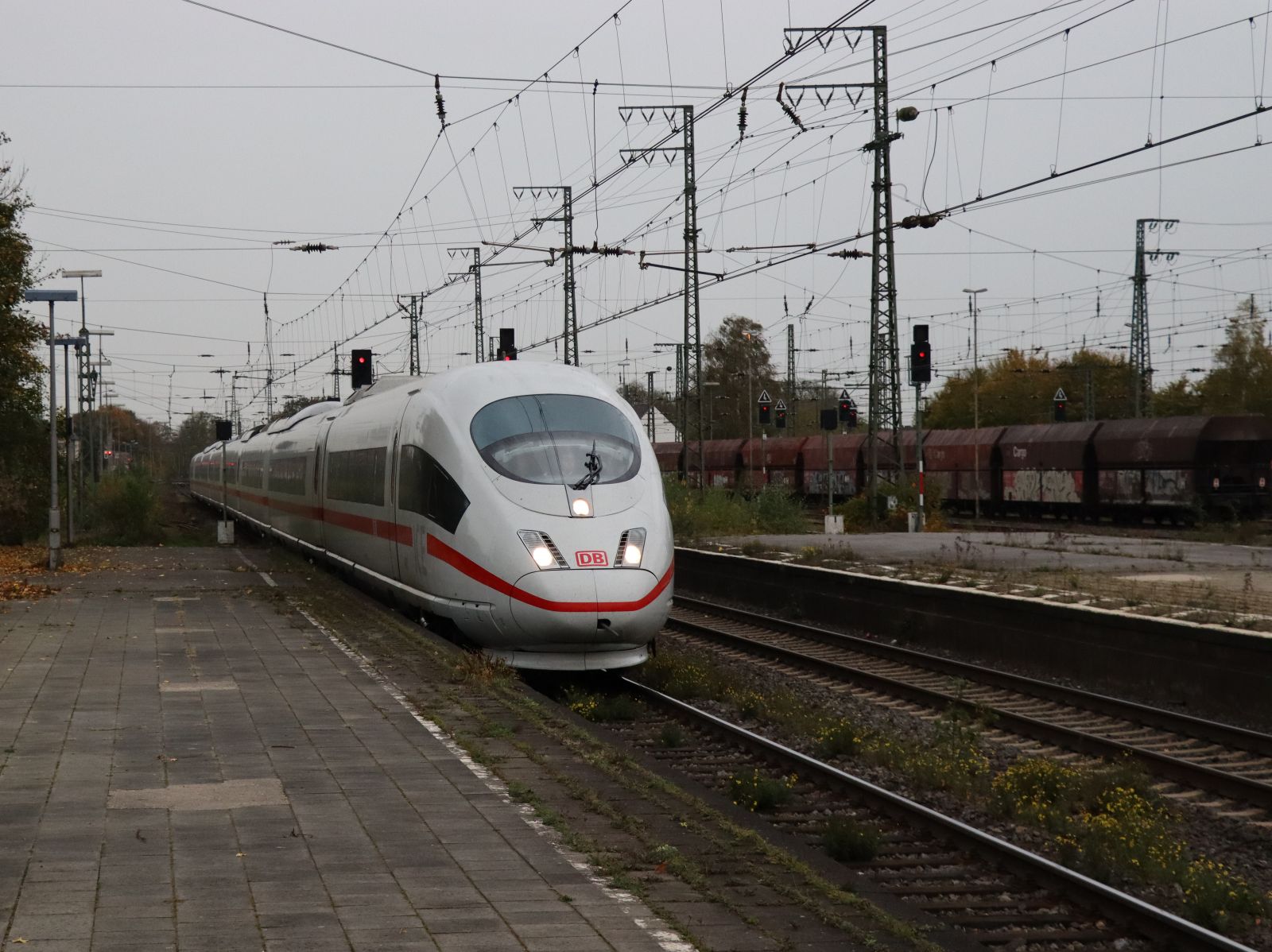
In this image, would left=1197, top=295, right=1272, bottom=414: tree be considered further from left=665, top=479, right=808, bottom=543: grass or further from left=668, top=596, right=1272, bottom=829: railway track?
left=668, top=596, right=1272, bottom=829: railway track

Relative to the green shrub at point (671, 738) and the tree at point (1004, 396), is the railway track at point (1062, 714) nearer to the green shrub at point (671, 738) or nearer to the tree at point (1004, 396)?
the green shrub at point (671, 738)

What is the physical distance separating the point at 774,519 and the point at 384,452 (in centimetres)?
1841

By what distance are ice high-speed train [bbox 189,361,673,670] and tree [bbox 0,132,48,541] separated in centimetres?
1502

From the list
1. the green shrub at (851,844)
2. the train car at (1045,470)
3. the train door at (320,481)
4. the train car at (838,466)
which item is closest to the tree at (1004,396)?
the train car at (838,466)

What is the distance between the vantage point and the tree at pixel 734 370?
10300 cm

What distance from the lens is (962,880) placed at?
26.1 ft

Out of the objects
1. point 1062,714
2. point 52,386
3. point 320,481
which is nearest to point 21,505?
point 52,386

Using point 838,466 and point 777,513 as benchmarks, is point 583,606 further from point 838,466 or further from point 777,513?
point 838,466

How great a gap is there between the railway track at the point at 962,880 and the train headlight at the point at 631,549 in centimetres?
262

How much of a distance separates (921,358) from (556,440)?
1743 centimetres

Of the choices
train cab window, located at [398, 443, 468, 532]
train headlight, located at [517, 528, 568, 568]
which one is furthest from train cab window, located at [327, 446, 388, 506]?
train headlight, located at [517, 528, 568, 568]

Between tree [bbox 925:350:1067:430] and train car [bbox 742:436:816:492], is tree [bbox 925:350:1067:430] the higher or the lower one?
the higher one

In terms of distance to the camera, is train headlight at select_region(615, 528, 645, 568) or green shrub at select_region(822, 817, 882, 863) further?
train headlight at select_region(615, 528, 645, 568)

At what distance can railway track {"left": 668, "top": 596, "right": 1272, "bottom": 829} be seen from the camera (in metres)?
10.4
